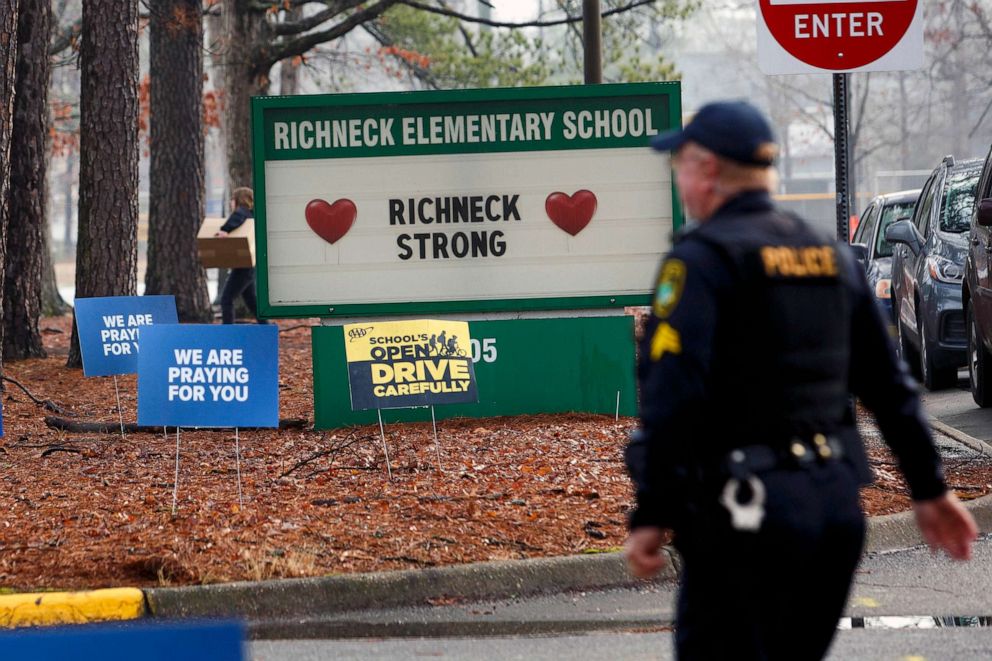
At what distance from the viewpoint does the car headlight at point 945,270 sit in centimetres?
1424

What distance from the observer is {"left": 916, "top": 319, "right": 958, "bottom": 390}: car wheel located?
1511cm

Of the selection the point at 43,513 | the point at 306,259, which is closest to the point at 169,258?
the point at 306,259

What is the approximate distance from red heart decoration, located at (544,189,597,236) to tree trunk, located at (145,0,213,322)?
393 inches

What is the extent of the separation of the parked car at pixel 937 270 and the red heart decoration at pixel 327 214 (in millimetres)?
5047

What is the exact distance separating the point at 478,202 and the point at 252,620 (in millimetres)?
5449

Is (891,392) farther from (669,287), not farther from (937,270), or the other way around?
(937,270)

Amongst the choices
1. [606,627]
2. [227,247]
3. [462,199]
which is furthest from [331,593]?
[227,247]

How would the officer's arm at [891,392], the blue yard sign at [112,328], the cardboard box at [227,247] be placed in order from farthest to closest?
the cardboard box at [227,247]
the blue yard sign at [112,328]
the officer's arm at [891,392]

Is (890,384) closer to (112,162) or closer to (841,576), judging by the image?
(841,576)

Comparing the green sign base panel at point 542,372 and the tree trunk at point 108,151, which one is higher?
the tree trunk at point 108,151

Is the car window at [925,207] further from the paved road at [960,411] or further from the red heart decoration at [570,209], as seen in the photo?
the red heart decoration at [570,209]

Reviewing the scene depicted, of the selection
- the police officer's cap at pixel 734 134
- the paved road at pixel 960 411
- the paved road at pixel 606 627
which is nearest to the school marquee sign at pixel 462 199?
the paved road at pixel 960 411

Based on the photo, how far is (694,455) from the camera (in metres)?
3.46

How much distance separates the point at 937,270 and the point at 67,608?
378 inches
